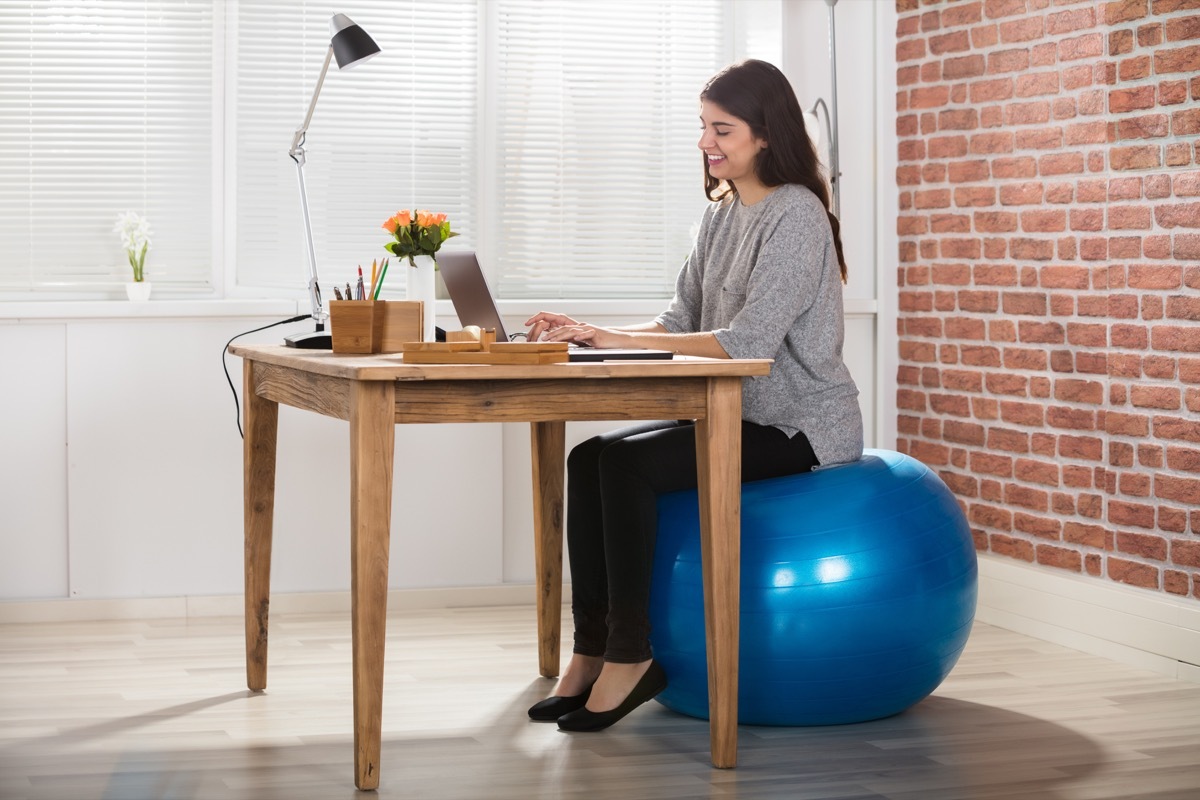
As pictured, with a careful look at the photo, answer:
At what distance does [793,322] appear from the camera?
9.35 ft

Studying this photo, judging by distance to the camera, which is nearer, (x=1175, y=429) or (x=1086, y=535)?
(x=1175, y=429)

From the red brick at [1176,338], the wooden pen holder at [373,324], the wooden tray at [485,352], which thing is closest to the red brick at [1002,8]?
the red brick at [1176,338]

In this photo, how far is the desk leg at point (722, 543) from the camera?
2543mm

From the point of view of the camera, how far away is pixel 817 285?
9.42 feet

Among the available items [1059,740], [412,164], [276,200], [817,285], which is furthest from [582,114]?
[1059,740]

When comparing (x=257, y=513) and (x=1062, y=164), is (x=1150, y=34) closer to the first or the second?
(x=1062, y=164)

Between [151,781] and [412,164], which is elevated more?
[412,164]

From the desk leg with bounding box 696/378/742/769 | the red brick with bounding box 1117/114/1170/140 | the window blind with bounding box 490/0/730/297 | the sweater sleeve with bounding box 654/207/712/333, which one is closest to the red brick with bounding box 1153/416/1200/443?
the red brick with bounding box 1117/114/1170/140

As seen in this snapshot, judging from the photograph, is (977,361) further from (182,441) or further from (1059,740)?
(182,441)

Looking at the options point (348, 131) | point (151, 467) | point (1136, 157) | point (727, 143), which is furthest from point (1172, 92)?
point (151, 467)

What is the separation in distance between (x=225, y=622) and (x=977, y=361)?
7.26 ft

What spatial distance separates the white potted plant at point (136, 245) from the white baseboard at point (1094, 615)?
2.47 meters

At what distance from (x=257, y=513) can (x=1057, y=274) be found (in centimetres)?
209

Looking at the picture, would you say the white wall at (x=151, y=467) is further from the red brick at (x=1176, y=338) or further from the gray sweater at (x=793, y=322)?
the red brick at (x=1176, y=338)
